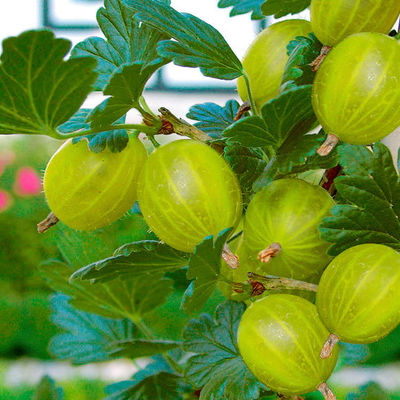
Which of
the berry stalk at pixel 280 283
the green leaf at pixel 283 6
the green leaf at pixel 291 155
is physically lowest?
the berry stalk at pixel 280 283

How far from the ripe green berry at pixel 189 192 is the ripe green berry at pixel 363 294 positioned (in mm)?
74

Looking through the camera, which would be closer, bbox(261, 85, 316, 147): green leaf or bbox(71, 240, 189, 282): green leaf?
bbox(261, 85, 316, 147): green leaf

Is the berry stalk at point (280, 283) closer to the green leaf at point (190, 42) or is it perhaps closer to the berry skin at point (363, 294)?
the berry skin at point (363, 294)

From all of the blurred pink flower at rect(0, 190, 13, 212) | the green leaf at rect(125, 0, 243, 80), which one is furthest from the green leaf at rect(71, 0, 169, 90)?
the blurred pink flower at rect(0, 190, 13, 212)

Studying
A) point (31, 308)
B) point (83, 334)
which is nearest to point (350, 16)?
point (83, 334)

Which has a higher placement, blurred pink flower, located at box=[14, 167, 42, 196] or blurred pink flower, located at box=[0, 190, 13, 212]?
blurred pink flower, located at box=[14, 167, 42, 196]

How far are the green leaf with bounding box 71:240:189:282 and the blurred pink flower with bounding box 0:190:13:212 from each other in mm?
2482

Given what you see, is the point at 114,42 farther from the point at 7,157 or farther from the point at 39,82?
the point at 7,157

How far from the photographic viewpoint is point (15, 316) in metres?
2.47

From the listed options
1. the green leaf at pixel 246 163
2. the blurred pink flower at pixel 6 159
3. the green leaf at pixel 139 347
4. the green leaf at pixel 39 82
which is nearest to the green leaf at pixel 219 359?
the green leaf at pixel 139 347

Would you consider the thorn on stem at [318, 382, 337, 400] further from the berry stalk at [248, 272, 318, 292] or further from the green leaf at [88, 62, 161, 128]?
the green leaf at [88, 62, 161, 128]

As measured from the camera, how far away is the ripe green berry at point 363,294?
0.33 metres

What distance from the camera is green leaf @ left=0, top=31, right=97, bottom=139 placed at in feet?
0.97

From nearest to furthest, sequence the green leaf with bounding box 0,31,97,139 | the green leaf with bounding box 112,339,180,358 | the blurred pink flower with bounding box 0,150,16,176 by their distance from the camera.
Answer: the green leaf with bounding box 0,31,97,139, the green leaf with bounding box 112,339,180,358, the blurred pink flower with bounding box 0,150,16,176
